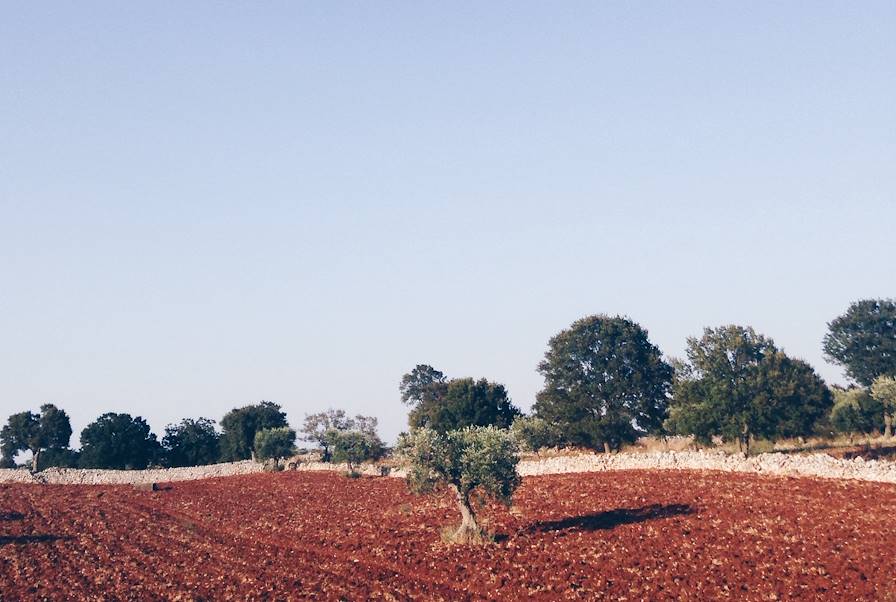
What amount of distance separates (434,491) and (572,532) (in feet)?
25.8

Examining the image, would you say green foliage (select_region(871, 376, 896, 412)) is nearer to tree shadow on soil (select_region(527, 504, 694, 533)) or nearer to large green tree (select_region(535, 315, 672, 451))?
large green tree (select_region(535, 315, 672, 451))

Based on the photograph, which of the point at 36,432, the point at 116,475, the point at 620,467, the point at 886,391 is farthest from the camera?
the point at 36,432

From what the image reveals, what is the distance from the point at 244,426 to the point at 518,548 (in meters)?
94.5

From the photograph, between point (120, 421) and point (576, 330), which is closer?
point (576, 330)

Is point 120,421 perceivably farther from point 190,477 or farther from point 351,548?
point 351,548

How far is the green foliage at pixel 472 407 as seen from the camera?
3359 inches

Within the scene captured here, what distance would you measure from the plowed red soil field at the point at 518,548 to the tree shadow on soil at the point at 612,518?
13 centimetres

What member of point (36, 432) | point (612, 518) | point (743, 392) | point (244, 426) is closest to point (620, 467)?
point (743, 392)

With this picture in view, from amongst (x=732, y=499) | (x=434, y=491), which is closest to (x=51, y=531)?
(x=434, y=491)

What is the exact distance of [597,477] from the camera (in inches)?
2176

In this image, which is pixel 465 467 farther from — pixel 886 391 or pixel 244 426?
pixel 244 426

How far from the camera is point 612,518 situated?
37562 mm

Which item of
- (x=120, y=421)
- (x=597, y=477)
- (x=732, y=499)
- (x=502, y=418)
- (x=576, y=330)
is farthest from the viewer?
(x=120, y=421)

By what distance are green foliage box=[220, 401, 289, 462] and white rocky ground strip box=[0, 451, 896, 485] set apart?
1400 centimetres
